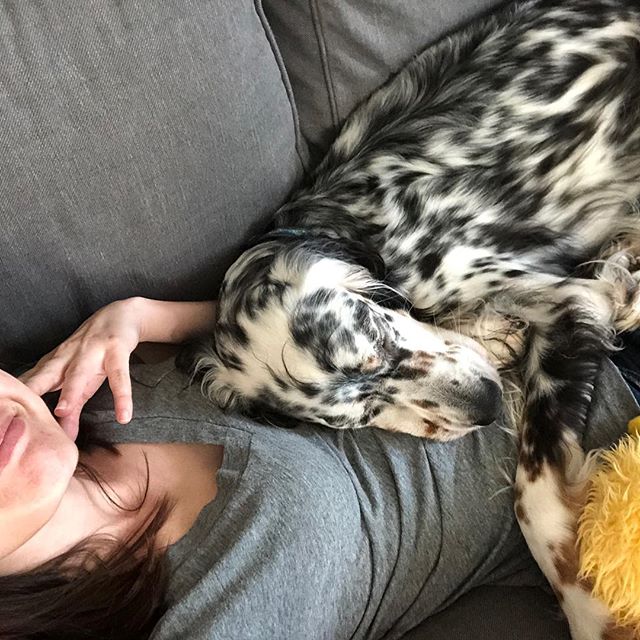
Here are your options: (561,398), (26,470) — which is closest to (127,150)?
(26,470)

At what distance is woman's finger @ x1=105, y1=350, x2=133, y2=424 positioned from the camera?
144 centimetres

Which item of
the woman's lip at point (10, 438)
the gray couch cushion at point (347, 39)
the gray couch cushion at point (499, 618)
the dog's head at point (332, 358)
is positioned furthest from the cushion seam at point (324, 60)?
the gray couch cushion at point (499, 618)

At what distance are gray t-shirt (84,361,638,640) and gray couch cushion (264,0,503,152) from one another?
0.80 metres

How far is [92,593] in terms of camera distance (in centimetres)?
149

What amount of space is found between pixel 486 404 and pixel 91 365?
821mm

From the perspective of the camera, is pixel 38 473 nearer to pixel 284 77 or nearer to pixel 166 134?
pixel 166 134

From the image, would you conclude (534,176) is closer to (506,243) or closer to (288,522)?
(506,243)

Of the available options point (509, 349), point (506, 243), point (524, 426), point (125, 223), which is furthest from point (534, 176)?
point (125, 223)

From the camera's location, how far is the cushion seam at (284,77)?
176 cm

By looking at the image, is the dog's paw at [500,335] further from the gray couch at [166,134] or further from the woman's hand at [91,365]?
the woman's hand at [91,365]

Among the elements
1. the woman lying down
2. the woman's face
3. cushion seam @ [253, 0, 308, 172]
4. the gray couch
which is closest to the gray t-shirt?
the woman lying down

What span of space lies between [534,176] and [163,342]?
0.99 meters

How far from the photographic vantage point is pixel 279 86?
1.81 m

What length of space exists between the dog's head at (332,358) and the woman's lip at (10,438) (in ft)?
1.62
